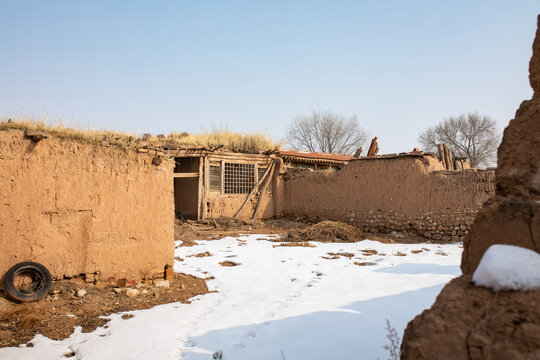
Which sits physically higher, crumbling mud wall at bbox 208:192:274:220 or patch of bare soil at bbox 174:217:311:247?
crumbling mud wall at bbox 208:192:274:220

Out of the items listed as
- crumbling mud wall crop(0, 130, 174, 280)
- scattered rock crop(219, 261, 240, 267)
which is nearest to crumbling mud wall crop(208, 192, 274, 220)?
scattered rock crop(219, 261, 240, 267)

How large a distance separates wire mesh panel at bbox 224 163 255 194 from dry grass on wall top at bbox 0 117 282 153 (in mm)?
653

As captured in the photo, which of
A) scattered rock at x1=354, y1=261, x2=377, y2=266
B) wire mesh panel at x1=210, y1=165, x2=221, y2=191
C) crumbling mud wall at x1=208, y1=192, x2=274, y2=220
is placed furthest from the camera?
wire mesh panel at x1=210, y1=165, x2=221, y2=191

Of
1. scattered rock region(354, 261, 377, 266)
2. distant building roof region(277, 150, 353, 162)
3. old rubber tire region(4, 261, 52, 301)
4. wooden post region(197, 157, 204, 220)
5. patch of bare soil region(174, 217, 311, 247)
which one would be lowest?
patch of bare soil region(174, 217, 311, 247)

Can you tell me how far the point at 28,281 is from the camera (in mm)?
4078

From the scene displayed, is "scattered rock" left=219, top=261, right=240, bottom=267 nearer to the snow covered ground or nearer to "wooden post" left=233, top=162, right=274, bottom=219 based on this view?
the snow covered ground

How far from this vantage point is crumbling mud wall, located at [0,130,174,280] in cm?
409

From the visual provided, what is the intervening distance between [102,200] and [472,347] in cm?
448

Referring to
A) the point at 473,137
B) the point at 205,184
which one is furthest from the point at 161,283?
the point at 473,137

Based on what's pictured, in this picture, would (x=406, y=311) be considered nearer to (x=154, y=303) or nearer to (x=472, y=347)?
(x=472, y=347)

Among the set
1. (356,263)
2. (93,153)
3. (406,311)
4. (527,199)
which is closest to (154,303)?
(93,153)

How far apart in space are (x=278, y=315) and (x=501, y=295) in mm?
2771

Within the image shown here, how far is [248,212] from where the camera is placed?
45.7 ft

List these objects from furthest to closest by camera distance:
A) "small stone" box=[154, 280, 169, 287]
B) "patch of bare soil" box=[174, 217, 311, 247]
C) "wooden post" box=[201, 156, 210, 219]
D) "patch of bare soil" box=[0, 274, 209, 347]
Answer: "wooden post" box=[201, 156, 210, 219]
"patch of bare soil" box=[174, 217, 311, 247]
"small stone" box=[154, 280, 169, 287]
"patch of bare soil" box=[0, 274, 209, 347]
